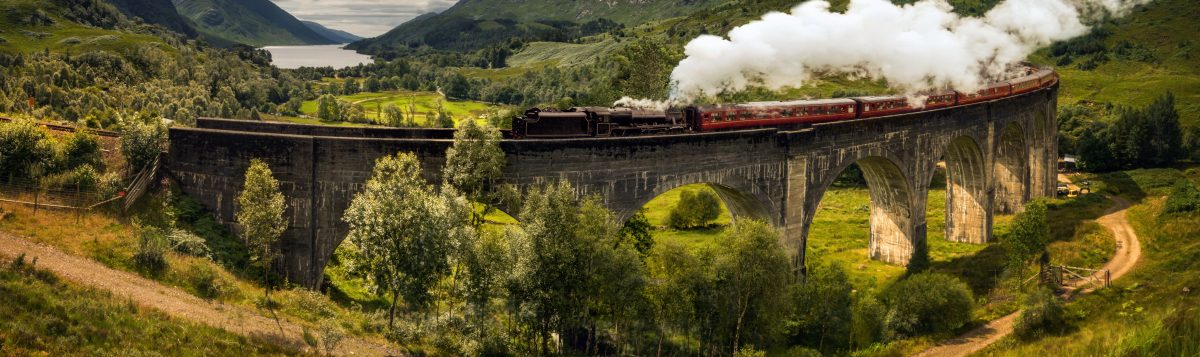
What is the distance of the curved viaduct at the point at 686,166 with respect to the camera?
109 ft

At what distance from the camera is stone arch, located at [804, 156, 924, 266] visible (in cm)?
5350

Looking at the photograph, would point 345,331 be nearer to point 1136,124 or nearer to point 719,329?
point 719,329

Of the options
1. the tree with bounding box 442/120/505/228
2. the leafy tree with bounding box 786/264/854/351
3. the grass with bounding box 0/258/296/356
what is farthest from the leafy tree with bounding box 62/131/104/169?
the leafy tree with bounding box 786/264/854/351

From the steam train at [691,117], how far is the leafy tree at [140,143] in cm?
1496

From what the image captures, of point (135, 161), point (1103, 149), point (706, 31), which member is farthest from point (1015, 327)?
point (706, 31)

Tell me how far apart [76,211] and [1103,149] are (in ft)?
315

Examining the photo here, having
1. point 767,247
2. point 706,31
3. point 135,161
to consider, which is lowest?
point 767,247

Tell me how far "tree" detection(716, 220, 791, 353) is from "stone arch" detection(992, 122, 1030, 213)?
4741 cm

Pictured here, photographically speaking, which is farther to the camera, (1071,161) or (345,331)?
(1071,161)

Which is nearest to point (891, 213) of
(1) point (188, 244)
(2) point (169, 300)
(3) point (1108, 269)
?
(3) point (1108, 269)

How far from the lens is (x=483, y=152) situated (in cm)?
3291

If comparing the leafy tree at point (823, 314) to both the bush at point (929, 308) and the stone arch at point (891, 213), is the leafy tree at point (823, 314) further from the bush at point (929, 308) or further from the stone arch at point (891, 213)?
the stone arch at point (891, 213)

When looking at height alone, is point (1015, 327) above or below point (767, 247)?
below

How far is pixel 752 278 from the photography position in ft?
105
